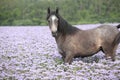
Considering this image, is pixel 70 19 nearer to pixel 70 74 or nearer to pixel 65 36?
pixel 65 36

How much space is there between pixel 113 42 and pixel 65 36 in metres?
0.93

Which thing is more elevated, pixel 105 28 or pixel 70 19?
pixel 105 28


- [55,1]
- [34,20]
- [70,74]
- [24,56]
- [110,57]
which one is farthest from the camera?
[34,20]

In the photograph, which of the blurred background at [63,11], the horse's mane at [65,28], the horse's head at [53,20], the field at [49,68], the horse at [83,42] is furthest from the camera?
the blurred background at [63,11]

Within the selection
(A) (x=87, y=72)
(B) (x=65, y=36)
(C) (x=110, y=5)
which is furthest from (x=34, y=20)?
(A) (x=87, y=72)

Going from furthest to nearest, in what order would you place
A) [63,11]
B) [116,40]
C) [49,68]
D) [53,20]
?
[63,11]
[116,40]
[53,20]
[49,68]

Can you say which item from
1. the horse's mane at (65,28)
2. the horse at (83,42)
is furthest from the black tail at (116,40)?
the horse's mane at (65,28)

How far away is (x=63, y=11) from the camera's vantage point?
8633 mm

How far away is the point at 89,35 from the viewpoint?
5.87 meters

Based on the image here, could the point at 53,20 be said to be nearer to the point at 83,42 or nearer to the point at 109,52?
the point at 83,42

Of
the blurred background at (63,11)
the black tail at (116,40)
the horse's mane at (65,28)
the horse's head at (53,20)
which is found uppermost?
the horse's head at (53,20)

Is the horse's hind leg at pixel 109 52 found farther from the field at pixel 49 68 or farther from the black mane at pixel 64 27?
the black mane at pixel 64 27

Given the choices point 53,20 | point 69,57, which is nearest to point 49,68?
point 69,57

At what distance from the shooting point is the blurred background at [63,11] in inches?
293
